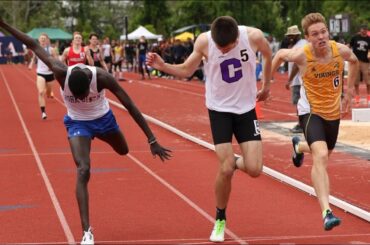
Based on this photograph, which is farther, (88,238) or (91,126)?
(91,126)

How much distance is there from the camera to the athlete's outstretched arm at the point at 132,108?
287 inches

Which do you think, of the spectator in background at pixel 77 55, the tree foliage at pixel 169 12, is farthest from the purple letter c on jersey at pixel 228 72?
the tree foliage at pixel 169 12

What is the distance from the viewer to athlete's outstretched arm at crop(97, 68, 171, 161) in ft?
23.9

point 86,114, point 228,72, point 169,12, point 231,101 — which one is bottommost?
point 86,114

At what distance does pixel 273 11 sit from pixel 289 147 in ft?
168

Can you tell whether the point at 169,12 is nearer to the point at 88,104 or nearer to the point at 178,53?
the point at 178,53

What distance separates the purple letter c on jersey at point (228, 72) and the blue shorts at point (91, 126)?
1.25m

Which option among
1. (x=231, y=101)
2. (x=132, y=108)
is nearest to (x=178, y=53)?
(x=132, y=108)

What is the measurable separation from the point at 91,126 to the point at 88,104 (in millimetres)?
216

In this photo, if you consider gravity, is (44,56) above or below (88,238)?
above

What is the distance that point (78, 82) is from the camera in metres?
7.25

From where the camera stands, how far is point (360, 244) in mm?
7113

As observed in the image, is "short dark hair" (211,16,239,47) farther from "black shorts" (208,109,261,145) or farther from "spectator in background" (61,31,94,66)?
"spectator in background" (61,31,94,66)

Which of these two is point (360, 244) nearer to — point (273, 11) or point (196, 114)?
point (196, 114)
